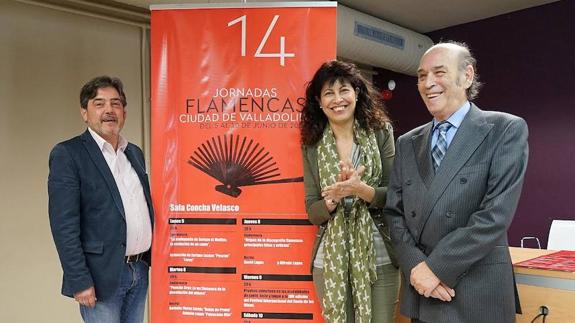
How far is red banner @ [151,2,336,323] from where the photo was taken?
197 centimetres

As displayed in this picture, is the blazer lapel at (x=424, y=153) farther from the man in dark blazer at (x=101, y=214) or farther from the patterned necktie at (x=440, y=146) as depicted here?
the man in dark blazer at (x=101, y=214)

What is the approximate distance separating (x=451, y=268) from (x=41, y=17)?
3.12 meters

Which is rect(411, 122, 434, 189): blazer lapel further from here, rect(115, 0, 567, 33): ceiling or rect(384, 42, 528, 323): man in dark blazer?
rect(115, 0, 567, 33): ceiling

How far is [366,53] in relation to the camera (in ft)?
15.0

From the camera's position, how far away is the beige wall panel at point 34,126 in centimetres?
302

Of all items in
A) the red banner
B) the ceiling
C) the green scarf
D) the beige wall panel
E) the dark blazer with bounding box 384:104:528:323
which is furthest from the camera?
the ceiling

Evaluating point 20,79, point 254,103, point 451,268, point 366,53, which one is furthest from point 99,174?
point 366,53

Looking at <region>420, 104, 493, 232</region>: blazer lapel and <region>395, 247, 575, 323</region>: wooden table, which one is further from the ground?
<region>420, 104, 493, 232</region>: blazer lapel

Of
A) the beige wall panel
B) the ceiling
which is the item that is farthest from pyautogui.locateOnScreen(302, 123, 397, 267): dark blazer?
the ceiling

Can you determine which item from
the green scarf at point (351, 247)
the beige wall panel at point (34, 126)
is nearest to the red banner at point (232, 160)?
the green scarf at point (351, 247)

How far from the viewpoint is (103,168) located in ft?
6.11

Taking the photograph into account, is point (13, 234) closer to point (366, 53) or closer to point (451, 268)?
point (451, 268)

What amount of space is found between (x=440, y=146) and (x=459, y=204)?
8.5 inches

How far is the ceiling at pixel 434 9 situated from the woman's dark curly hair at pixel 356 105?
9.62 ft
